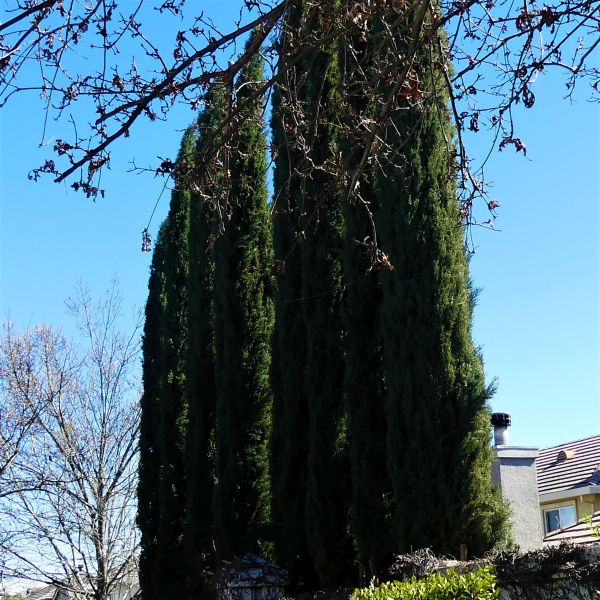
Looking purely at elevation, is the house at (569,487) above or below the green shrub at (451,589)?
above

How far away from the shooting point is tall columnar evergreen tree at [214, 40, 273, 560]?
1074 centimetres

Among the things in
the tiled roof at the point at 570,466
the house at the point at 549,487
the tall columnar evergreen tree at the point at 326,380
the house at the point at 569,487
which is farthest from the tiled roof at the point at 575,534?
the tall columnar evergreen tree at the point at 326,380

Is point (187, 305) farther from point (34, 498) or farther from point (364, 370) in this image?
point (364, 370)

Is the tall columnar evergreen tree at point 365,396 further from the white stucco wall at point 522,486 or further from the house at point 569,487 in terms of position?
the house at point 569,487

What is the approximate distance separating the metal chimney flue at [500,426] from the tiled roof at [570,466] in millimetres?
1878

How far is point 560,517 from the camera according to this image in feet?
47.5

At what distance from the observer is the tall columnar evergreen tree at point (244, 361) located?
10.7m

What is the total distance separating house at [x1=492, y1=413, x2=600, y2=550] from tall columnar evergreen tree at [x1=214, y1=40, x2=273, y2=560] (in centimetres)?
309

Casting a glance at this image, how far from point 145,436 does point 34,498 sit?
2645 millimetres

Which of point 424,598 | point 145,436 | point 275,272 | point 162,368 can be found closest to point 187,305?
point 162,368

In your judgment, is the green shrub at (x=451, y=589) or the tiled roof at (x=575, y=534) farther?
the tiled roof at (x=575, y=534)

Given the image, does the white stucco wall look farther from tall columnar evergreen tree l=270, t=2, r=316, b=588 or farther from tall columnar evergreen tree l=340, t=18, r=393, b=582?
tall columnar evergreen tree l=340, t=18, r=393, b=582

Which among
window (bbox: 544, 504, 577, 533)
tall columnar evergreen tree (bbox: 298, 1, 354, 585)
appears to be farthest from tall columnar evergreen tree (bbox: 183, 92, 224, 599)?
window (bbox: 544, 504, 577, 533)

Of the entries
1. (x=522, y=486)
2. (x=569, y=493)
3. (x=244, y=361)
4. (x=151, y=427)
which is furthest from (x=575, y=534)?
(x=151, y=427)
